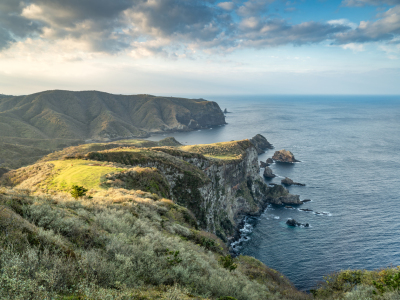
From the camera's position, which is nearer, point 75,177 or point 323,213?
point 75,177

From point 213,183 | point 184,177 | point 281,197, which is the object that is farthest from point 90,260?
point 281,197

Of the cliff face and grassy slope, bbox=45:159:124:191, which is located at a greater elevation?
grassy slope, bbox=45:159:124:191

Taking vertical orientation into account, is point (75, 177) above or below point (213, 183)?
above

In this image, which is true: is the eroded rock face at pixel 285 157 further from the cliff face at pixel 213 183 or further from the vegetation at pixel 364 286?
the vegetation at pixel 364 286

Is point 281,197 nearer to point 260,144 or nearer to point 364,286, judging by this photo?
point 364,286

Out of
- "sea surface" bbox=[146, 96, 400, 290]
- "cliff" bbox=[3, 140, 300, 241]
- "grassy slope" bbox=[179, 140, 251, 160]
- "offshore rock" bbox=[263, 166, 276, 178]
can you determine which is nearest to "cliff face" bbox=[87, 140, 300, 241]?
"cliff" bbox=[3, 140, 300, 241]

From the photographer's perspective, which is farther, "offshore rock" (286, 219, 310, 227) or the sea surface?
"offshore rock" (286, 219, 310, 227)

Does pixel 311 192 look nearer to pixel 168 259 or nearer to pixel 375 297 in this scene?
pixel 375 297

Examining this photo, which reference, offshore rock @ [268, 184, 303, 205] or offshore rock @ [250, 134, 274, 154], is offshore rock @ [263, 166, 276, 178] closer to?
offshore rock @ [268, 184, 303, 205]

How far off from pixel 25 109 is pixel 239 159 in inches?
7803

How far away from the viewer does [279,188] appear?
72812mm

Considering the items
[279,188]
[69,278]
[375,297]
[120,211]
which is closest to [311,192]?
[279,188]

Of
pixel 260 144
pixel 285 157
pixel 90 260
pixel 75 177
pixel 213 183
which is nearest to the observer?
pixel 90 260

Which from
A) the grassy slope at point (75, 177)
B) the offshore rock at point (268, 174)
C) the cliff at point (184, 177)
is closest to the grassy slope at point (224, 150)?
the cliff at point (184, 177)
